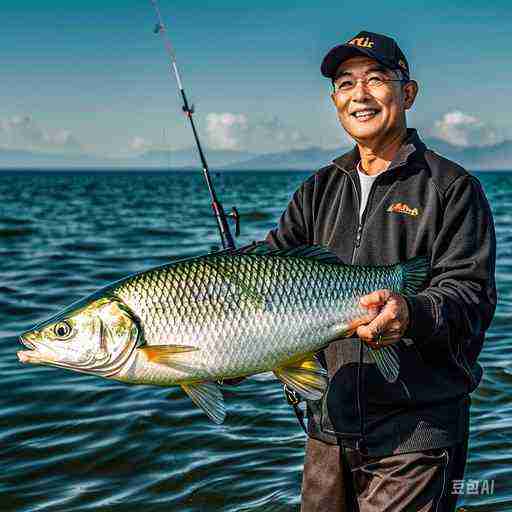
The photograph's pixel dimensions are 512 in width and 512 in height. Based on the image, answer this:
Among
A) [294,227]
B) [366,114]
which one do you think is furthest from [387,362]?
[366,114]

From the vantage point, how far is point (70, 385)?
10.0 metres

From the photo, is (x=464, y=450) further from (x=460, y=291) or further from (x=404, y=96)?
(x=404, y=96)

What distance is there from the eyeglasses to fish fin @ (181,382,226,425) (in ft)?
5.61

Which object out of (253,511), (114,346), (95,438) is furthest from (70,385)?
(114,346)

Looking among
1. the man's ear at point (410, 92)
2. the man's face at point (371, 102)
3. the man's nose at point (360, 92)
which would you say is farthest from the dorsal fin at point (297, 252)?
the man's ear at point (410, 92)

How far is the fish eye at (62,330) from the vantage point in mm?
3930


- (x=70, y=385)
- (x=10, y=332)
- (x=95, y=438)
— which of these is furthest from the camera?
(x=10, y=332)

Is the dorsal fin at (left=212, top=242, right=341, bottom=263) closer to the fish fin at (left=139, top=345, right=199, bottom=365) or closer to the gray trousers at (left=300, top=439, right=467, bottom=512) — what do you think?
the fish fin at (left=139, top=345, right=199, bottom=365)

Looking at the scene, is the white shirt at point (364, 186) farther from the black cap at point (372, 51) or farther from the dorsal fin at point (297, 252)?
the black cap at point (372, 51)

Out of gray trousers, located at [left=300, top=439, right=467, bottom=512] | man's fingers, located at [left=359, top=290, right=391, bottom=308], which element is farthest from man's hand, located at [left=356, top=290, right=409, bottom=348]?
gray trousers, located at [left=300, top=439, right=467, bottom=512]

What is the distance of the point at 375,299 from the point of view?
3.73m

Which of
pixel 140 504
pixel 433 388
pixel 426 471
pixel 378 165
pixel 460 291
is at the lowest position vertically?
pixel 140 504

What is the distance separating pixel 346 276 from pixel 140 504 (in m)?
3.65

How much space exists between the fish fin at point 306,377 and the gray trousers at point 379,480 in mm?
447
